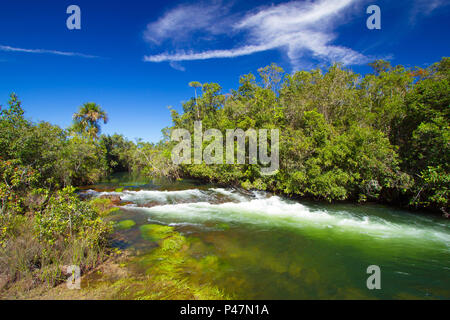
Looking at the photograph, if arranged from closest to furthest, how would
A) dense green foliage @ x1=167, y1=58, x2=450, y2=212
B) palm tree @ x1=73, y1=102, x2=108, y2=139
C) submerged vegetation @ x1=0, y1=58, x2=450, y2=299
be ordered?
submerged vegetation @ x1=0, y1=58, x2=450, y2=299 → dense green foliage @ x1=167, y1=58, x2=450, y2=212 → palm tree @ x1=73, y1=102, x2=108, y2=139

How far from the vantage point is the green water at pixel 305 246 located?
4988 mm

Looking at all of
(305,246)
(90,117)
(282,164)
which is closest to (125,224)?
(305,246)

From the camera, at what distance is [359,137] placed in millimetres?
11930

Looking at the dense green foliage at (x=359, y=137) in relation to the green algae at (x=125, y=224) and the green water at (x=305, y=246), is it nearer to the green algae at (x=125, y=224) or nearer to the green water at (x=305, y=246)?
the green water at (x=305, y=246)

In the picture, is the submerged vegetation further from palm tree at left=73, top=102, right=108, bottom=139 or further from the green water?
palm tree at left=73, top=102, right=108, bottom=139

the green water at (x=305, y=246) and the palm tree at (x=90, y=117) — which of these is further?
the palm tree at (x=90, y=117)

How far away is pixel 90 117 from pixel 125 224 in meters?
26.7

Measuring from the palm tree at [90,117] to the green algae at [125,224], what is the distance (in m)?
24.1

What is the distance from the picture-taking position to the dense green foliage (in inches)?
407

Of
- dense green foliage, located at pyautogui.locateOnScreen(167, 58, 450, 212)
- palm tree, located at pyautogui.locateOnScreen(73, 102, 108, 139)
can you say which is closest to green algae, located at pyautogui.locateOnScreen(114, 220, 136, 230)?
dense green foliage, located at pyautogui.locateOnScreen(167, 58, 450, 212)

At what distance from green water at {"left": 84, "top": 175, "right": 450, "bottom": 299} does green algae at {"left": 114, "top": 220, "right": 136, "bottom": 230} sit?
333mm

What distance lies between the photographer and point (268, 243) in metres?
7.50

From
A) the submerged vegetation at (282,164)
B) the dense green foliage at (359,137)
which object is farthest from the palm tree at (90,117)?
the dense green foliage at (359,137)

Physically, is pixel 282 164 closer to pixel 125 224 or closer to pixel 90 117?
pixel 125 224
